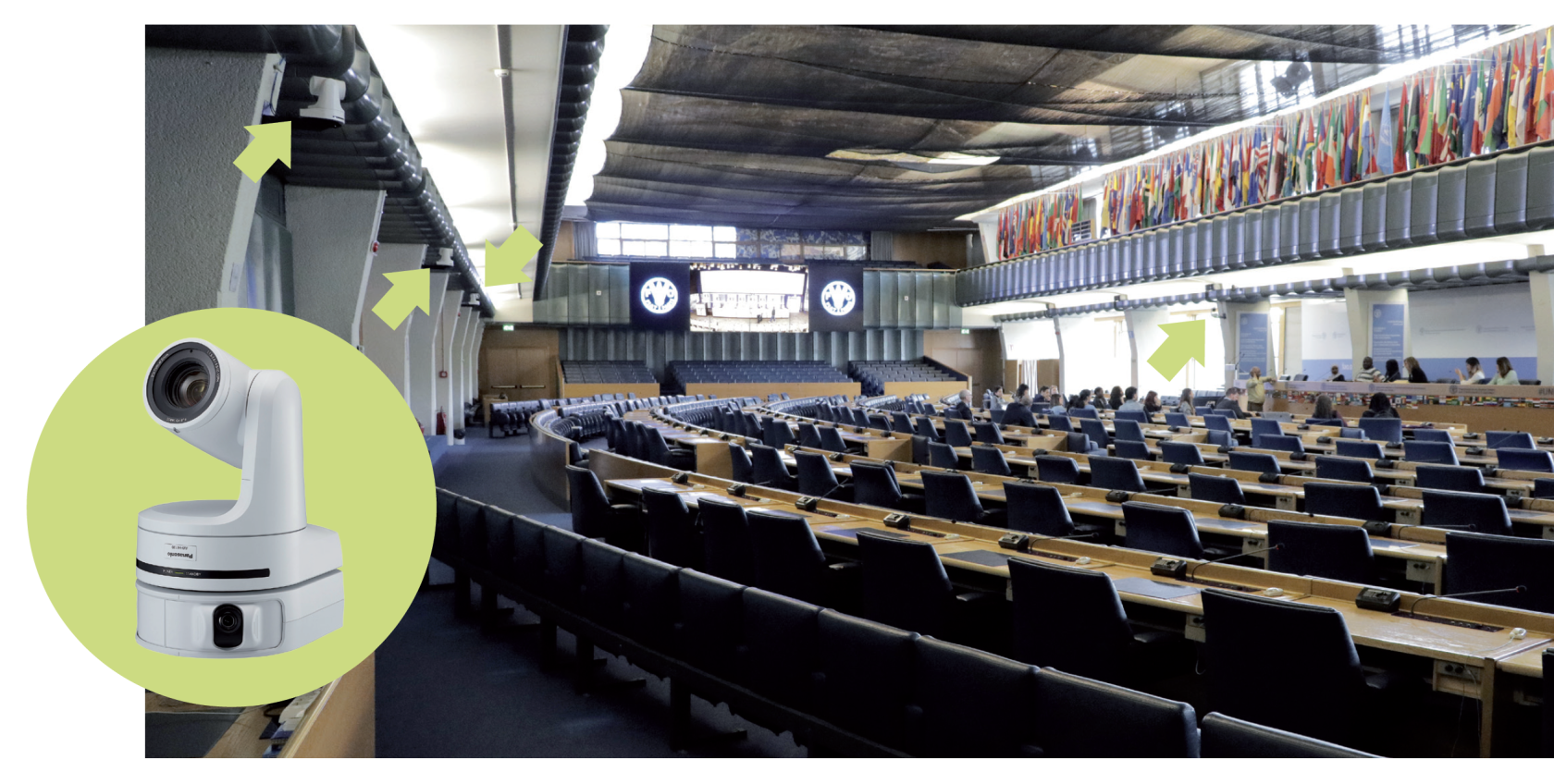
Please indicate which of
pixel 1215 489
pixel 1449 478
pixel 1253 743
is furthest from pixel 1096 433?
pixel 1253 743

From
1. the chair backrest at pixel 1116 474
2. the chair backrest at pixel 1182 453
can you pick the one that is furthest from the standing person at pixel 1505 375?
the chair backrest at pixel 1116 474

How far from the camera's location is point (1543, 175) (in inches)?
513

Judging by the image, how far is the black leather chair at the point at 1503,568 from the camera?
3.58 m

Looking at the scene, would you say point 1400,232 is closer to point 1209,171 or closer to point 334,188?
point 1209,171

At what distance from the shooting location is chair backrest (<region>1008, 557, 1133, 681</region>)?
10.7 ft

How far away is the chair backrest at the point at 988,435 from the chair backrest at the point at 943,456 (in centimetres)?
174

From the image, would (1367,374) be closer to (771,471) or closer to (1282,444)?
(1282,444)

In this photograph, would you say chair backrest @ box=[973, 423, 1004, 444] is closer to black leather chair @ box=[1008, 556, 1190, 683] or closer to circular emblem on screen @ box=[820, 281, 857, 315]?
black leather chair @ box=[1008, 556, 1190, 683]

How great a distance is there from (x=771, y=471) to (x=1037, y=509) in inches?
115

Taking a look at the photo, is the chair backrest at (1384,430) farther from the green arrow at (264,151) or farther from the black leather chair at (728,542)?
the green arrow at (264,151)

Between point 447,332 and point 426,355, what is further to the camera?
point 447,332

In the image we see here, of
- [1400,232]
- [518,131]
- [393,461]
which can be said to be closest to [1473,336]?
[1400,232]

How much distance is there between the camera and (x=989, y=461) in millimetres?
7996

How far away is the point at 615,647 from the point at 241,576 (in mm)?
2810
